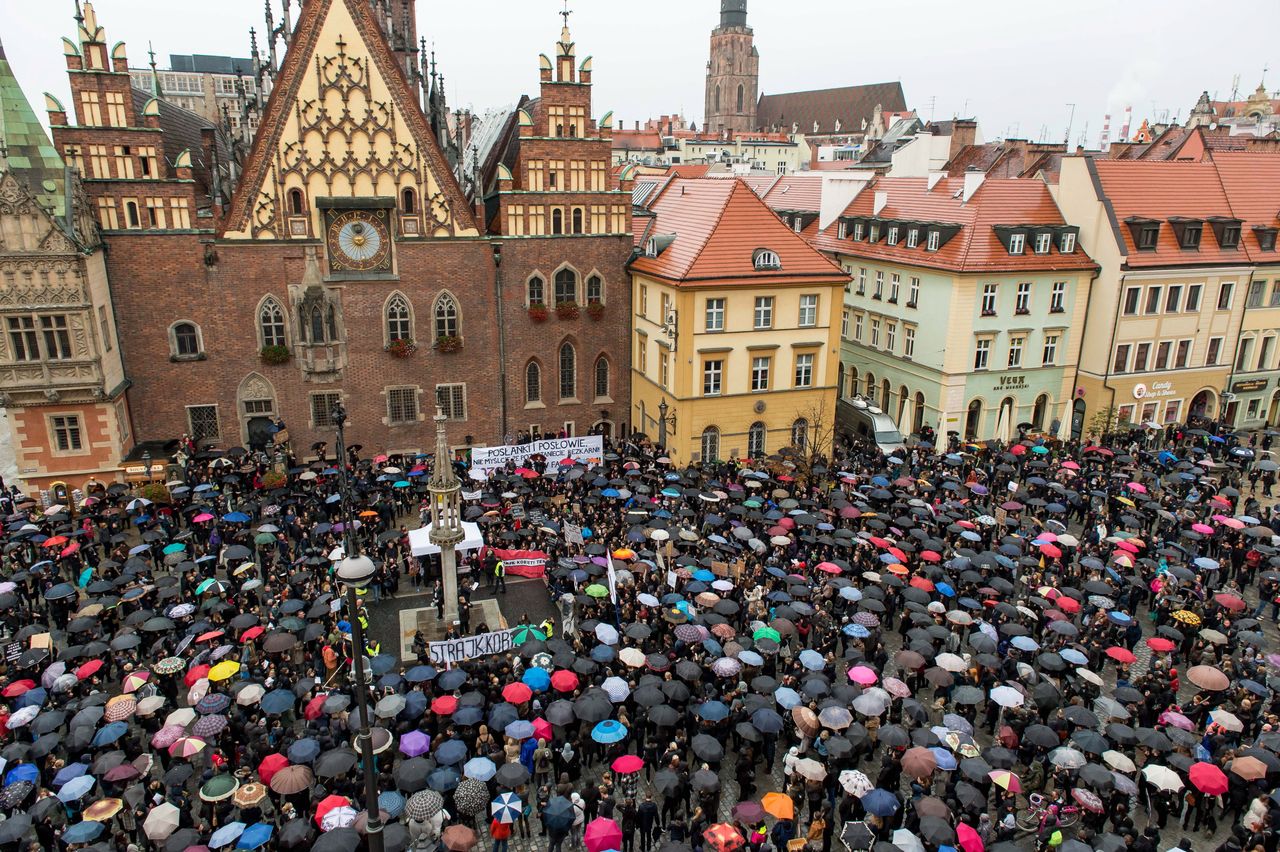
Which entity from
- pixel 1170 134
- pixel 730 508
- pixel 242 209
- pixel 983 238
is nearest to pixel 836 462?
pixel 730 508

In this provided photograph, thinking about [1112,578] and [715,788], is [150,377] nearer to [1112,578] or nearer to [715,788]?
[715,788]

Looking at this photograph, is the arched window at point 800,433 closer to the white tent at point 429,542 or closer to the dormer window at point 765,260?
the dormer window at point 765,260

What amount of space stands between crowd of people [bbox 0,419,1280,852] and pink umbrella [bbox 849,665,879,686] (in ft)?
0.17

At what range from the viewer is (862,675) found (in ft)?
65.3

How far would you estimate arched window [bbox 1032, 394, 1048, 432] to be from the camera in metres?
45.2

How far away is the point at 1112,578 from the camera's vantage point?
27.0m

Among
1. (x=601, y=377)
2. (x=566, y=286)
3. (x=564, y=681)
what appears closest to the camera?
(x=564, y=681)

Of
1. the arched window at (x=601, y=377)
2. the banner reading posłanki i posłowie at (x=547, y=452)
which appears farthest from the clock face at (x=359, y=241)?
the arched window at (x=601, y=377)

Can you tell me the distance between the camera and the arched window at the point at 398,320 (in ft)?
129

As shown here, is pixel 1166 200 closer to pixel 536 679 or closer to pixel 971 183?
pixel 971 183

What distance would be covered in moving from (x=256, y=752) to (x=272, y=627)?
18.1ft

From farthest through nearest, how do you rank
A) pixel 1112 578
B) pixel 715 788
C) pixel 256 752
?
pixel 1112 578, pixel 256 752, pixel 715 788

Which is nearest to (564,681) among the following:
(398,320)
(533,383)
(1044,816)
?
(1044,816)

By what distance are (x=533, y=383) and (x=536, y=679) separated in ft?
79.0
